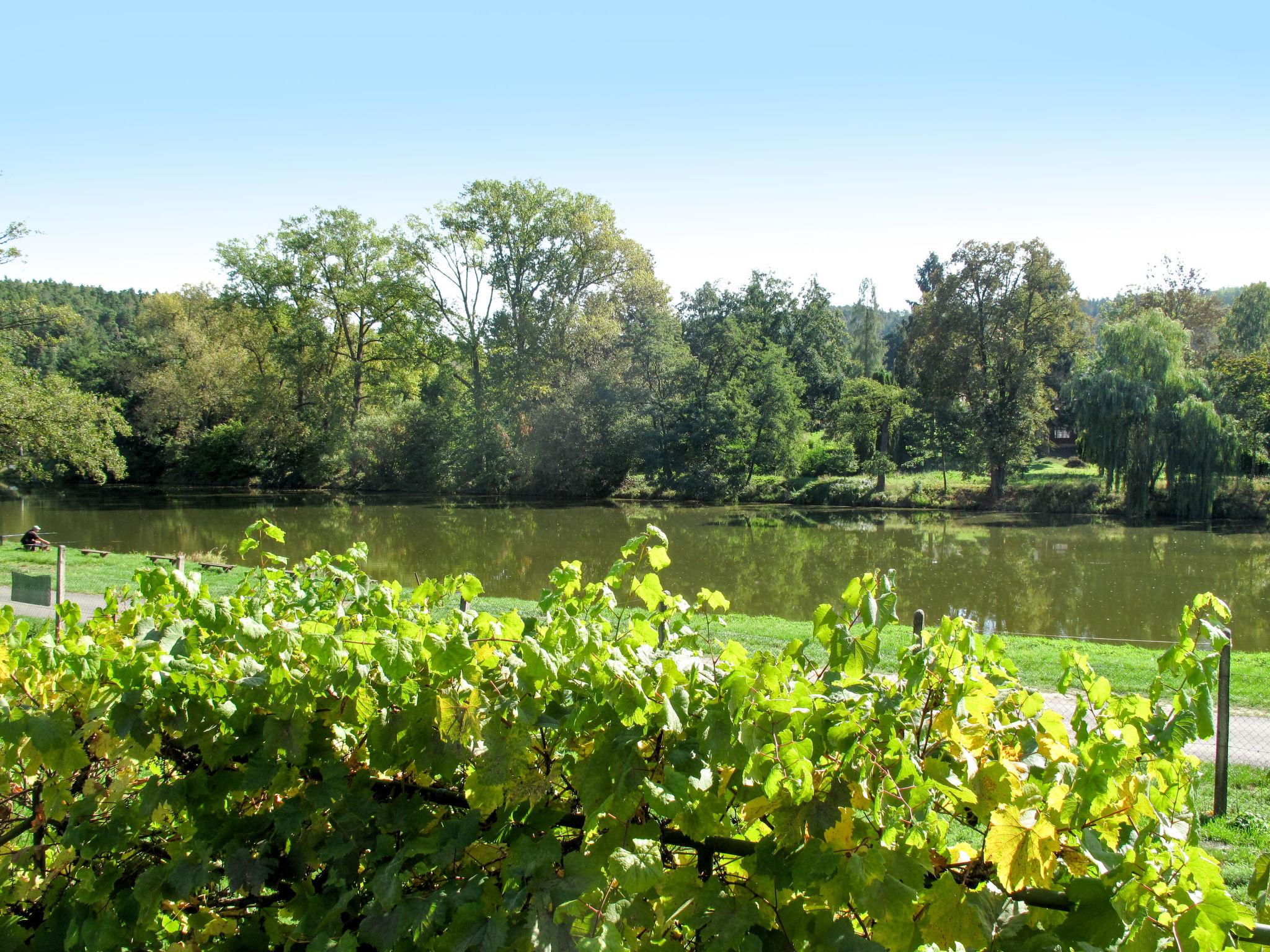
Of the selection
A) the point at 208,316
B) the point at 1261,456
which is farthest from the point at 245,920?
the point at 208,316

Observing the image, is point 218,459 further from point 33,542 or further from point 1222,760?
point 1222,760

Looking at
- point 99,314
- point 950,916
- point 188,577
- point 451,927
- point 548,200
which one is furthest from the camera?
point 99,314

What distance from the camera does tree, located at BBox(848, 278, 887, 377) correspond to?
7412 cm

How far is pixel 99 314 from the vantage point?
102 meters

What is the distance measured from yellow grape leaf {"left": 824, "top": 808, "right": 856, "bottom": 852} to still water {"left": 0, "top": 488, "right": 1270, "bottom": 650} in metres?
15.2

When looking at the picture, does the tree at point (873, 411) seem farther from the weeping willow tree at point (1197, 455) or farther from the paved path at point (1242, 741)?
the paved path at point (1242, 741)

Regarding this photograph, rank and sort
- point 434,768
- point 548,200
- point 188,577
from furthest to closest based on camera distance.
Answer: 1. point 548,200
2. point 188,577
3. point 434,768

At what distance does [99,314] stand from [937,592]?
109908 mm

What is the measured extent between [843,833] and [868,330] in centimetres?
7863

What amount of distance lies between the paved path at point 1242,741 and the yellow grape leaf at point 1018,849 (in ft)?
20.5

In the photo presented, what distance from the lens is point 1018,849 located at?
5.17 feet

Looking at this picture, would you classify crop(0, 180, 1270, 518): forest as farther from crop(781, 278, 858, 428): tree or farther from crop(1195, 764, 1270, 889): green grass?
crop(1195, 764, 1270, 889): green grass

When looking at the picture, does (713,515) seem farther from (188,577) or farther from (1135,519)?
(188,577)

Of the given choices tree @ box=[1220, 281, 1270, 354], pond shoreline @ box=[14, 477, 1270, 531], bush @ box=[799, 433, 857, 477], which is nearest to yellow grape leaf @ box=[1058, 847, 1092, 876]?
pond shoreline @ box=[14, 477, 1270, 531]
